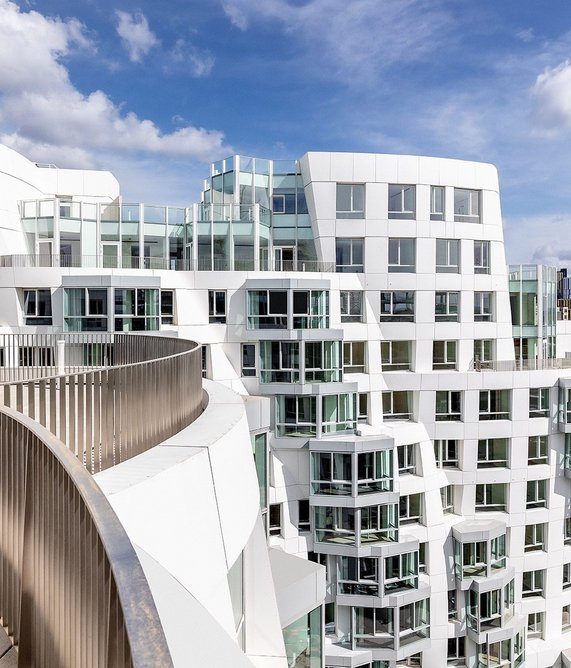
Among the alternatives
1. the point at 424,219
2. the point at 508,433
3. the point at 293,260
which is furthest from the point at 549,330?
the point at 293,260

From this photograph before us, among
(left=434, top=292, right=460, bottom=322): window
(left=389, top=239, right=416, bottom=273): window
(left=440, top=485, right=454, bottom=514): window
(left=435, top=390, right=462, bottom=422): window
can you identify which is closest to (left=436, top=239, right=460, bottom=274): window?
(left=434, top=292, right=460, bottom=322): window

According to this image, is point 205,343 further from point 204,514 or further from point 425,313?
point 204,514

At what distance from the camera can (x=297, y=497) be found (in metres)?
26.7

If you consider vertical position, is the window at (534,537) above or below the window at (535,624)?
above

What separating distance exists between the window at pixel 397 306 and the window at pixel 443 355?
7.17 feet

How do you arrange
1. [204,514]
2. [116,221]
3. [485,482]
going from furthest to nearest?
[116,221] < [485,482] < [204,514]

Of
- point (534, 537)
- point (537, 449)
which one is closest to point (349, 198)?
point (537, 449)

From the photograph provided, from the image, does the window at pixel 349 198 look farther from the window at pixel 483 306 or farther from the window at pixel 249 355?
the window at pixel 249 355

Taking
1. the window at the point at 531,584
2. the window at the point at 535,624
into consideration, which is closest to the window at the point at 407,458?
the window at the point at 531,584

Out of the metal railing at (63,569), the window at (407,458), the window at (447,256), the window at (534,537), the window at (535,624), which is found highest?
the window at (447,256)

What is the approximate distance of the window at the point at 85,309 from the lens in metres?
26.4

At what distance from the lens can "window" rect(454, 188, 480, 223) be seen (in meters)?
32.0

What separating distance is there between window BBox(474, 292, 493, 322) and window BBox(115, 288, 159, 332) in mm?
17737

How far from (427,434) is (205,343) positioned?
12494 mm
